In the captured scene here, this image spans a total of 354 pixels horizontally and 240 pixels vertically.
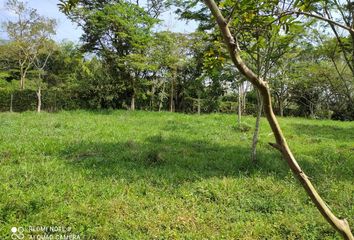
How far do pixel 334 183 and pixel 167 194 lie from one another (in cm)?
262

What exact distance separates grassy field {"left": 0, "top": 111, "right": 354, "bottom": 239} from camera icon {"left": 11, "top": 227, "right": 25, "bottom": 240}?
0.05 meters

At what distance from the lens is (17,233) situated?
133 inches

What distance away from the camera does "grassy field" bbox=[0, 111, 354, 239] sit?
3.64 metres

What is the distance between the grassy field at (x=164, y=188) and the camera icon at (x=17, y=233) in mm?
51

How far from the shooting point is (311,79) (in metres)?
20.5

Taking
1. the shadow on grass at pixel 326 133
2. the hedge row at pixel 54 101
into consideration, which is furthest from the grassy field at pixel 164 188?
the hedge row at pixel 54 101

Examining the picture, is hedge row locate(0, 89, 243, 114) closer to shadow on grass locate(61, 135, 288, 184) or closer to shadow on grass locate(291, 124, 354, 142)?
shadow on grass locate(291, 124, 354, 142)

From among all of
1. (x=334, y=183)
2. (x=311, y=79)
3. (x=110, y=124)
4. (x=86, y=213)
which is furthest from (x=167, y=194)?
(x=311, y=79)

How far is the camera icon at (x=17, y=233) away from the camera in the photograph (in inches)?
131

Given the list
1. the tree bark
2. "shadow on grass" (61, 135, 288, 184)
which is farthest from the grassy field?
the tree bark

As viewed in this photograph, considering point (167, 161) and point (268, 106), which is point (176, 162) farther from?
point (268, 106)

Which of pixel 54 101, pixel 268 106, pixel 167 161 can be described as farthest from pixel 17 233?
pixel 54 101

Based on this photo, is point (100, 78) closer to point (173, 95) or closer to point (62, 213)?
point (173, 95)

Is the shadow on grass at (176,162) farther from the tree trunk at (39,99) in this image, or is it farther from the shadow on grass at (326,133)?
the tree trunk at (39,99)
